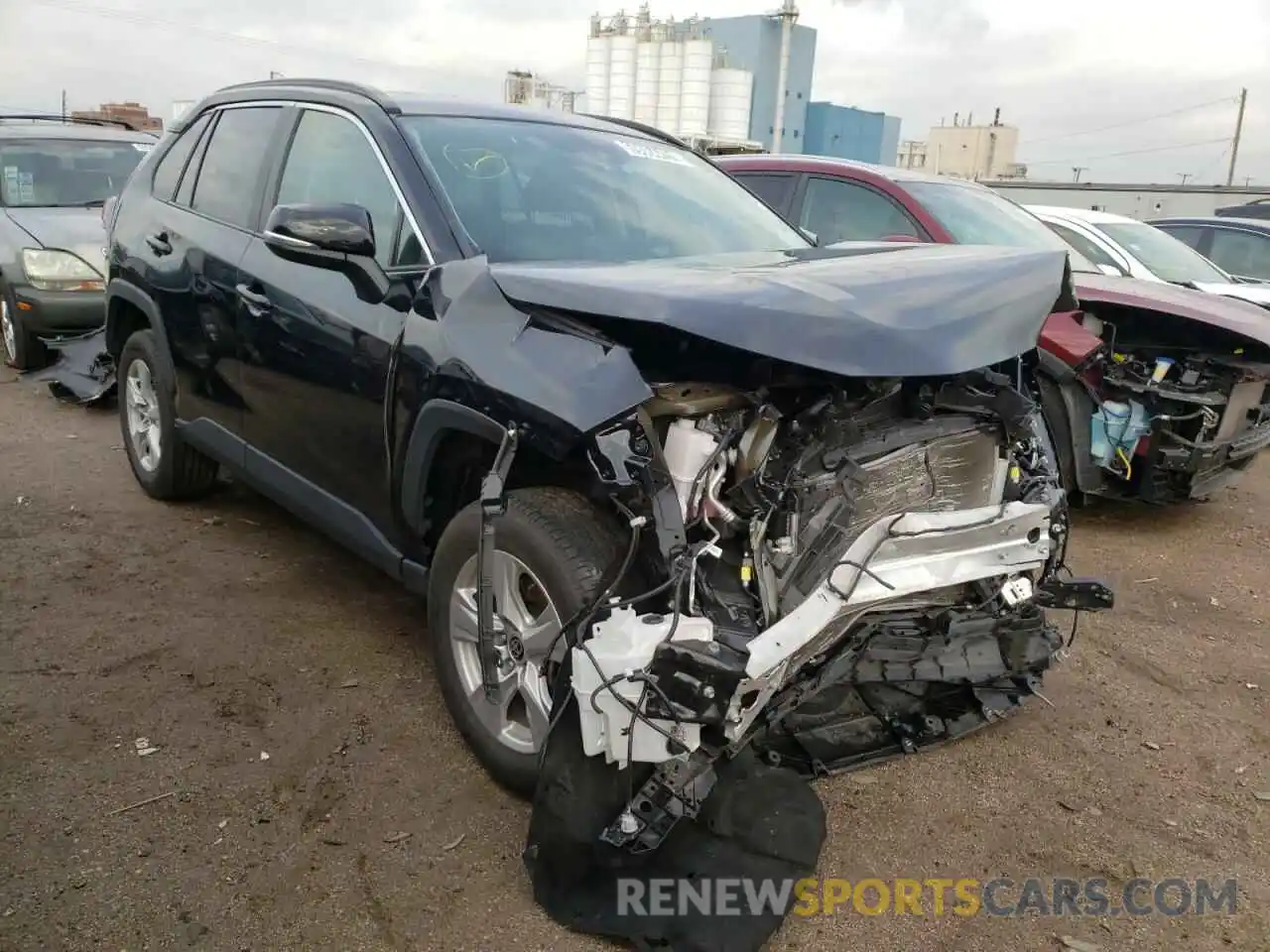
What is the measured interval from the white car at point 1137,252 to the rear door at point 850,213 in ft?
6.21

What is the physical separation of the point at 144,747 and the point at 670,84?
29.3 m

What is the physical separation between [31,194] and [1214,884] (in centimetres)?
920

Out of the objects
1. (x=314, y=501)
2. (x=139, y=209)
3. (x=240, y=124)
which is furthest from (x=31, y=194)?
(x=314, y=501)

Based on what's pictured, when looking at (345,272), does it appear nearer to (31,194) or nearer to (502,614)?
(502,614)

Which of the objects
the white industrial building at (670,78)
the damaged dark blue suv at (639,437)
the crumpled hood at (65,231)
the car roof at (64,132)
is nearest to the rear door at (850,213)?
the damaged dark blue suv at (639,437)

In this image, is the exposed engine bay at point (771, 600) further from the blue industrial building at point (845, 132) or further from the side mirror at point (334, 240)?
the blue industrial building at point (845, 132)

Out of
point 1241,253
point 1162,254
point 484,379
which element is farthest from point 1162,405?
point 1241,253

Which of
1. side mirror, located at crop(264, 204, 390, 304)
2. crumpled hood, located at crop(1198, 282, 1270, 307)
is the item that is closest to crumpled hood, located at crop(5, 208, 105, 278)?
side mirror, located at crop(264, 204, 390, 304)

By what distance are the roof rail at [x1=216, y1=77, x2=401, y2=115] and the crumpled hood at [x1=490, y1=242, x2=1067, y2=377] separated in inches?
40.6

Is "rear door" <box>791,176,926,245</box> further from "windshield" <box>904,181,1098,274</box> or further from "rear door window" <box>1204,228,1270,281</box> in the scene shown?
"rear door window" <box>1204,228,1270,281</box>

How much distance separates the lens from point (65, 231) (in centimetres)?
761

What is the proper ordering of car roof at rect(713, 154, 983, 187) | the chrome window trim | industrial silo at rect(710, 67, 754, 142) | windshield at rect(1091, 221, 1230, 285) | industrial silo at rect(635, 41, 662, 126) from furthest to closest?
1. industrial silo at rect(635, 41, 662, 126)
2. industrial silo at rect(710, 67, 754, 142)
3. windshield at rect(1091, 221, 1230, 285)
4. car roof at rect(713, 154, 983, 187)
5. the chrome window trim

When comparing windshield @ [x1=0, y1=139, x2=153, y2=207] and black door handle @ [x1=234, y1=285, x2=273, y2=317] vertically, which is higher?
windshield @ [x1=0, y1=139, x2=153, y2=207]

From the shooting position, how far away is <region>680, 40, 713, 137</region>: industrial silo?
29.0 metres
